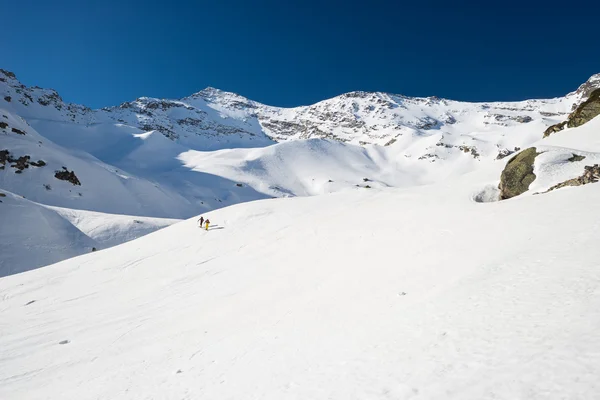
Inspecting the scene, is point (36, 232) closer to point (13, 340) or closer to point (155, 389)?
point (13, 340)

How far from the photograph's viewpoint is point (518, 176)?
1733 centimetres

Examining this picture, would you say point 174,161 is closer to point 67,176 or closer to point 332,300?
point 67,176

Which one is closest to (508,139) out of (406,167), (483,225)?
(406,167)

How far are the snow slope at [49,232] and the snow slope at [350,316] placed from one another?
13.7 meters

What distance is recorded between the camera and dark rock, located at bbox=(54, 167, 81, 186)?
1870 inches

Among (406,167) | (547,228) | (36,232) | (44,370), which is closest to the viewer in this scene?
(44,370)

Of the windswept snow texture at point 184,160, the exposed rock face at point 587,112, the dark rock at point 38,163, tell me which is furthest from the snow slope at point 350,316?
the dark rock at point 38,163

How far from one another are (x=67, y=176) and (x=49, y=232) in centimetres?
1966

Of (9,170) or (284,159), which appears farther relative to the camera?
(284,159)

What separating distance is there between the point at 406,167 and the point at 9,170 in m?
102

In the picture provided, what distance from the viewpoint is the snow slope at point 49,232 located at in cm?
2927

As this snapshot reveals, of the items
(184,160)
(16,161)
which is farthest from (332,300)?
(184,160)

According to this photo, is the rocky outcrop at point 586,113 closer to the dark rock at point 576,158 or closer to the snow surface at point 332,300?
the snow surface at point 332,300

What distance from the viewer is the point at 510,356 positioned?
4.81m
